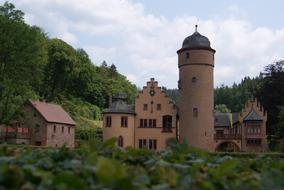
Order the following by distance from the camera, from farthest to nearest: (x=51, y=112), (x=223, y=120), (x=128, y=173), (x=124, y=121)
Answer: (x=223, y=120)
(x=51, y=112)
(x=124, y=121)
(x=128, y=173)

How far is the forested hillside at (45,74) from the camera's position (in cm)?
4878

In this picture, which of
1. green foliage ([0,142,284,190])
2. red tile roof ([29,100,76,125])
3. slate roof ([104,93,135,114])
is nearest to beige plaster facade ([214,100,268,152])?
slate roof ([104,93,135,114])

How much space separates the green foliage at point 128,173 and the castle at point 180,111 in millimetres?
43523

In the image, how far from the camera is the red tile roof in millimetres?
53822

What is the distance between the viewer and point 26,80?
50.0 metres

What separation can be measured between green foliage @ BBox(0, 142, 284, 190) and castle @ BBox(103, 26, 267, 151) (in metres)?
43.5

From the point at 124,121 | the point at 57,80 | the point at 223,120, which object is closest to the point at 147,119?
the point at 124,121

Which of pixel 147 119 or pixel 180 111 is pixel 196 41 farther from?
pixel 147 119

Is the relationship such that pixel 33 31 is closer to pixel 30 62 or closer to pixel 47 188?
pixel 30 62

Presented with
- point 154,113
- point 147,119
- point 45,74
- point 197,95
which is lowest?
point 147,119

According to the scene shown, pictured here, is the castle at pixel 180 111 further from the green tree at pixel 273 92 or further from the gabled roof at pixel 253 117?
the green tree at pixel 273 92

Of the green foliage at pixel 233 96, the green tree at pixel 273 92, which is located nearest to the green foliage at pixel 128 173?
the green tree at pixel 273 92

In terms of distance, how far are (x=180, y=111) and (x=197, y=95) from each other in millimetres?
2773

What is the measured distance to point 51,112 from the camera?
55.6m
